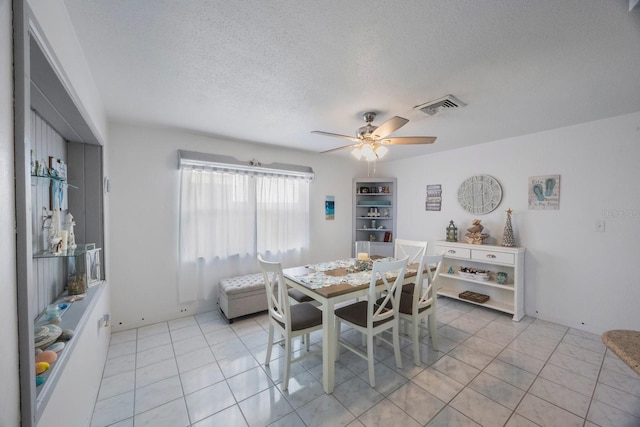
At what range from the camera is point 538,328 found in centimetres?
292

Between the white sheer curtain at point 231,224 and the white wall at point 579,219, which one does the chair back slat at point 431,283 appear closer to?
the white wall at point 579,219

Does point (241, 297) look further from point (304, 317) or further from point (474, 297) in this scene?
point (474, 297)

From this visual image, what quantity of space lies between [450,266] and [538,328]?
4.07ft

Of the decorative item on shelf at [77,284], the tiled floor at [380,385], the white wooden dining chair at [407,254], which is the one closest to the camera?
the tiled floor at [380,385]

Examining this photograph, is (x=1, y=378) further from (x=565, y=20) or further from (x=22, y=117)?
(x=565, y=20)

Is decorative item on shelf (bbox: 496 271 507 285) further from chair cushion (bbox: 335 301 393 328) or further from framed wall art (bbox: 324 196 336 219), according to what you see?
framed wall art (bbox: 324 196 336 219)

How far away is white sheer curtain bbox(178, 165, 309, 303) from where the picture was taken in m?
3.19

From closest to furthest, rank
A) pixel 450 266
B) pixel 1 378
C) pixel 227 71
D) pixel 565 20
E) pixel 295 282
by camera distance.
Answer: pixel 1 378, pixel 565 20, pixel 227 71, pixel 295 282, pixel 450 266

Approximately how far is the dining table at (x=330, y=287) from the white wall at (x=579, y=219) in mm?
1817

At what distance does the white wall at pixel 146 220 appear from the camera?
2807mm

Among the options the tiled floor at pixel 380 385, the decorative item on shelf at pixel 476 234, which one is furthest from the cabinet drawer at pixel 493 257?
the tiled floor at pixel 380 385

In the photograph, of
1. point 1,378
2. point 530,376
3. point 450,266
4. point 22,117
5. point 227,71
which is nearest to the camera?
point 1,378

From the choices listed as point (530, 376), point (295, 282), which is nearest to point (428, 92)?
point (295, 282)

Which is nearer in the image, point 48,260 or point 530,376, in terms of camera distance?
point 48,260
